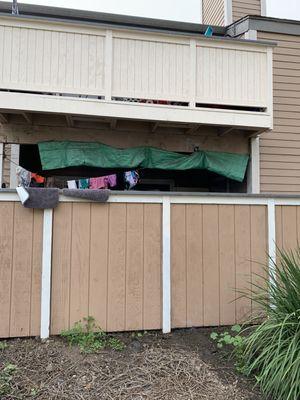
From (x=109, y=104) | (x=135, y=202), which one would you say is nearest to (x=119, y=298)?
(x=135, y=202)

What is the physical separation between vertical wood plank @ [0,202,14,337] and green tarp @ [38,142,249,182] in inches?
89.0

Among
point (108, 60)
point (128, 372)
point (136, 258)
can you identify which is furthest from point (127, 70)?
point (128, 372)

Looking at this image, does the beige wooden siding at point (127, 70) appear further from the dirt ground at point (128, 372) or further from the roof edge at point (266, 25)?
the dirt ground at point (128, 372)

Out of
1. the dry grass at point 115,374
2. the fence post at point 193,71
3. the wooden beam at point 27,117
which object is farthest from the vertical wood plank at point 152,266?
the wooden beam at point 27,117

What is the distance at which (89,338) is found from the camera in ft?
12.0

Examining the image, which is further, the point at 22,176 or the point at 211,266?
the point at 22,176

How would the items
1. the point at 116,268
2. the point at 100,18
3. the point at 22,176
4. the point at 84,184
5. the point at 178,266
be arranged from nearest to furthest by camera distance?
1. the point at 116,268
2. the point at 178,266
3. the point at 22,176
4. the point at 84,184
5. the point at 100,18

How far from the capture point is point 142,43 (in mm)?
5652

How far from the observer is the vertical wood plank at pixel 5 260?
3.64 metres

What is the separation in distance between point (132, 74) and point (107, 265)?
303 cm

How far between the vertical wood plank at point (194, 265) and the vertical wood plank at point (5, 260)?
1.73 m

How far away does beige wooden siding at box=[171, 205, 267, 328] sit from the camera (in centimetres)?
401

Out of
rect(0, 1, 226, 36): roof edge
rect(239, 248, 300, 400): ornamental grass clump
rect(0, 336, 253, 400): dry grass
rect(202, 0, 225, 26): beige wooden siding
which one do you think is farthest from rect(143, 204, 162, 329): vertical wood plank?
rect(202, 0, 225, 26): beige wooden siding

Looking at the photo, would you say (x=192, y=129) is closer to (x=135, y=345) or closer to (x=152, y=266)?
(x=152, y=266)
